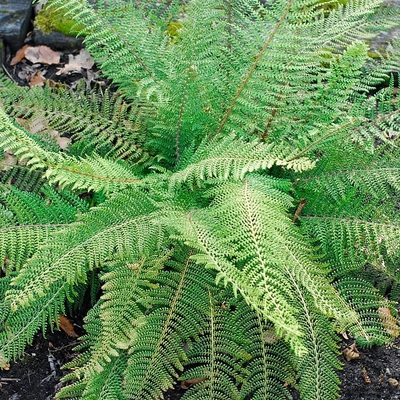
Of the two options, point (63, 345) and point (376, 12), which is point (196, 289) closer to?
point (63, 345)

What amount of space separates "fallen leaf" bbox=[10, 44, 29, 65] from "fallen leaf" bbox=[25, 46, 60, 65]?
0.03m

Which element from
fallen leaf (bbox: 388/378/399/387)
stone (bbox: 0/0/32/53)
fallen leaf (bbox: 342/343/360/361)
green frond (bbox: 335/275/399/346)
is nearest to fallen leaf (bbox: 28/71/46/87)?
stone (bbox: 0/0/32/53)

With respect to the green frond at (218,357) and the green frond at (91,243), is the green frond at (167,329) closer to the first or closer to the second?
the green frond at (218,357)

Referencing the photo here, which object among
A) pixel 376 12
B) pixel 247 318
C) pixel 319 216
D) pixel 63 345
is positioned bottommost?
pixel 63 345

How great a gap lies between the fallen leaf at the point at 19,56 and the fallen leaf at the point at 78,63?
32cm

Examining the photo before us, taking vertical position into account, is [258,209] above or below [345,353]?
above

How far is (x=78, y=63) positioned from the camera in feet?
12.3

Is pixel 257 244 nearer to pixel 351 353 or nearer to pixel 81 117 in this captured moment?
pixel 351 353

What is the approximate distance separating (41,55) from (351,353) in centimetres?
288

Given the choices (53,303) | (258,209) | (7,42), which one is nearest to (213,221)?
(258,209)

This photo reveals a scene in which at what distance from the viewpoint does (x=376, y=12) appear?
2916 mm

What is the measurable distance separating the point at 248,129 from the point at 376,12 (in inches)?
45.0

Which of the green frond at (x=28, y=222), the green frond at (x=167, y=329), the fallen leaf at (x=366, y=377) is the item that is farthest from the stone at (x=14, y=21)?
the fallen leaf at (x=366, y=377)

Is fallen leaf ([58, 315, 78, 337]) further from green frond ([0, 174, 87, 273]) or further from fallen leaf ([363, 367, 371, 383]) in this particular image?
fallen leaf ([363, 367, 371, 383])
